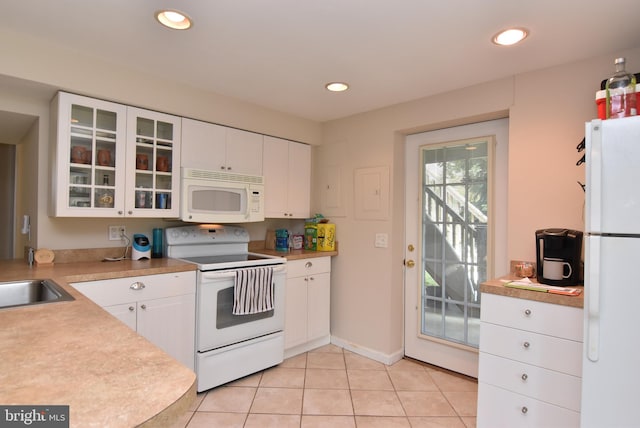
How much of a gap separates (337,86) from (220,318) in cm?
194

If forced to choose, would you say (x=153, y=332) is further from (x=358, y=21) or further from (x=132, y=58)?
(x=358, y=21)

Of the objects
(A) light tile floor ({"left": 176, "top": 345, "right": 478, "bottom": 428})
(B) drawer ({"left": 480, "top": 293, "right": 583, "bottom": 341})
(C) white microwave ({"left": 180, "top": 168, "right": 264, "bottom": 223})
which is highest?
(C) white microwave ({"left": 180, "top": 168, "right": 264, "bottom": 223})

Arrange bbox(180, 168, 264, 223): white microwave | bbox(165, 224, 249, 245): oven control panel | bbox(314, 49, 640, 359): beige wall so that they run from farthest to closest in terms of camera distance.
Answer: bbox(165, 224, 249, 245): oven control panel < bbox(180, 168, 264, 223): white microwave < bbox(314, 49, 640, 359): beige wall

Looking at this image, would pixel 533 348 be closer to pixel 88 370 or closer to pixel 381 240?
pixel 381 240

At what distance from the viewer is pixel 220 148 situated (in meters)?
2.96

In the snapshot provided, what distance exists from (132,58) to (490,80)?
243 cm

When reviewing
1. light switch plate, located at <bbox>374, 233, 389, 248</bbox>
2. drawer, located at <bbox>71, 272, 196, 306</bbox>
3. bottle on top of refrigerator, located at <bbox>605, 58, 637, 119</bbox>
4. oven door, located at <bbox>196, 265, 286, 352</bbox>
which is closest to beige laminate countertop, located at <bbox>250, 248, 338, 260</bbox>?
oven door, located at <bbox>196, 265, 286, 352</bbox>

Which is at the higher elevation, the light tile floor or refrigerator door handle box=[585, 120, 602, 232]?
refrigerator door handle box=[585, 120, 602, 232]

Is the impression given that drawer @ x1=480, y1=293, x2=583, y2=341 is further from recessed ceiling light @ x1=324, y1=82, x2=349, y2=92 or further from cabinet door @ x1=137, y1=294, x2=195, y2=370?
cabinet door @ x1=137, y1=294, x2=195, y2=370

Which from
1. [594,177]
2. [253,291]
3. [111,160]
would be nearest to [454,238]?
[594,177]

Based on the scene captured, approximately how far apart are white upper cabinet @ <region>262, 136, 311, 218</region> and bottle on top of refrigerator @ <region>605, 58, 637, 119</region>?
8.11ft

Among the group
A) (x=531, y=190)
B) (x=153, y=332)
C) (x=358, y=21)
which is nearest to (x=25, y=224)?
(x=153, y=332)

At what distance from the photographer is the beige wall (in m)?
2.19

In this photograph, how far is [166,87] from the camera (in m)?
2.60
